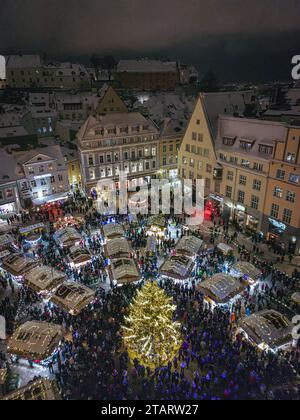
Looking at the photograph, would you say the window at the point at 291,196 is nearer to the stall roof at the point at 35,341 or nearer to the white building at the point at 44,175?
the stall roof at the point at 35,341

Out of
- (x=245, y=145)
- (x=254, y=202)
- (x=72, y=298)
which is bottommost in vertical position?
(x=72, y=298)

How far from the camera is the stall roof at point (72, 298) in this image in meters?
23.0

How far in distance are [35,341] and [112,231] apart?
15952 millimetres

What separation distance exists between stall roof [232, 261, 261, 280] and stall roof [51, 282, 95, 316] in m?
13.5

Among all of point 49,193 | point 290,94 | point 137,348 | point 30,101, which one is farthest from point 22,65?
point 137,348

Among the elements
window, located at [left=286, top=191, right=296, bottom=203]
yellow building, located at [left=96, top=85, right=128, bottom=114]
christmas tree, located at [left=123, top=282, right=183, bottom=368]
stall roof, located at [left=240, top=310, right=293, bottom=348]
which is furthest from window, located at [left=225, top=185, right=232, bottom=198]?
yellow building, located at [left=96, top=85, right=128, bottom=114]

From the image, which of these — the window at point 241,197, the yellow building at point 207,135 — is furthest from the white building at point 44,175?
the window at point 241,197

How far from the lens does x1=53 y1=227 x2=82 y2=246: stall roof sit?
3228 cm

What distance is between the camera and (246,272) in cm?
2672

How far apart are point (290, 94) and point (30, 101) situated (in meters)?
65.1

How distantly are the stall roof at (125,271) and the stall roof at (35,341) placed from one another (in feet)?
22.2

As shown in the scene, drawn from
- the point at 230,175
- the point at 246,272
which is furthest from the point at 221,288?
the point at 230,175

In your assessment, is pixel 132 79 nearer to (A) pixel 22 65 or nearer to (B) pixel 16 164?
(A) pixel 22 65

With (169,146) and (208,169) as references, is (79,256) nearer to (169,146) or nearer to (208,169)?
(208,169)
